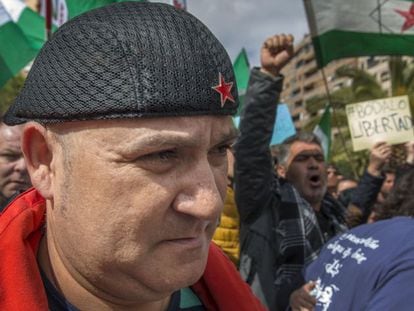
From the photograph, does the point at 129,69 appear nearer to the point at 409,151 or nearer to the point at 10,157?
the point at 10,157

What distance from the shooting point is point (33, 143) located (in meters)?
1.05

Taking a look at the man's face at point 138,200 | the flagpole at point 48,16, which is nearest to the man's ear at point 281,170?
the flagpole at point 48,16

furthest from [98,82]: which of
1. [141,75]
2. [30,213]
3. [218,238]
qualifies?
[218,238]

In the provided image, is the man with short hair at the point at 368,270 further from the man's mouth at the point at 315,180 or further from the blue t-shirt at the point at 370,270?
the man's mouth at the point at 315,180

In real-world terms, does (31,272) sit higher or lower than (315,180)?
higher

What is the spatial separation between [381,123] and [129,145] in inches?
162

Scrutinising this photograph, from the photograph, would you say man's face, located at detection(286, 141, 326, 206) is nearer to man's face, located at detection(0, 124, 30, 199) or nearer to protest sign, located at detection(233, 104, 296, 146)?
protest sign, located at detection(233, 104, 296, 146)

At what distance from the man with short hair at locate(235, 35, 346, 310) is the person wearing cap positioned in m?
1.75

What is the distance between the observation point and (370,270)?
6.23ft

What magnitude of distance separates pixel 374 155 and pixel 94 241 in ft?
12.9

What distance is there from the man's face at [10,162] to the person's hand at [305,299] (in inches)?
66.5

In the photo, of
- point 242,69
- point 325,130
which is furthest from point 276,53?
point 242,69

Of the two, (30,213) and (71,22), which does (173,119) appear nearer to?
(71,22)

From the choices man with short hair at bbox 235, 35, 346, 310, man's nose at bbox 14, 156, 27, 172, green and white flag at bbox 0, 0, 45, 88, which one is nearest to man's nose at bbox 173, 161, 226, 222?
man with short hair at bbox 235, 35, 346, 310
